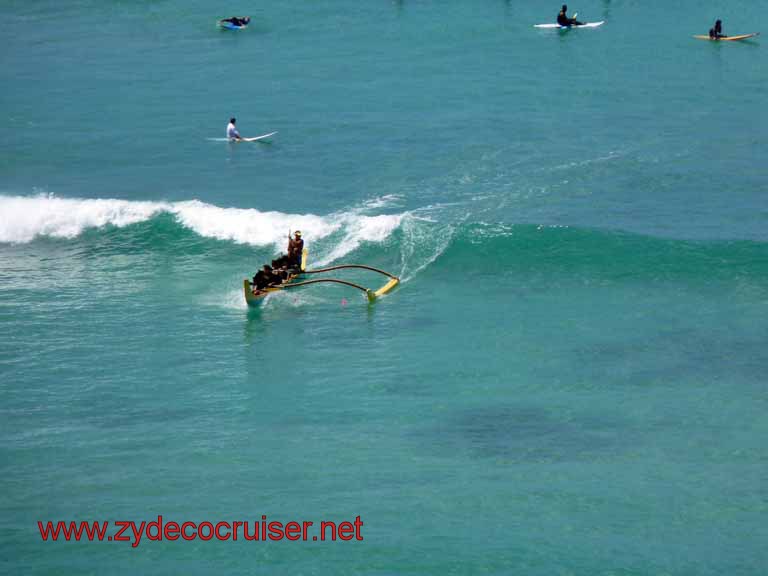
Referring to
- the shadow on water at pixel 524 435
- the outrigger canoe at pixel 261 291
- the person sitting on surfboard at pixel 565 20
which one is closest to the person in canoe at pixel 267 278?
the outrigger canoe at pixel 261 291

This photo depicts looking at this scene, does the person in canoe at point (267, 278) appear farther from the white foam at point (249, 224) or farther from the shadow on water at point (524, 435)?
the shadow on water at point (524, 435)

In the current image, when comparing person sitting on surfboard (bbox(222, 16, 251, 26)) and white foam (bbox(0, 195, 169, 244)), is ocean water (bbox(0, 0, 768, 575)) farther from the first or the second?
person sitting on surfboard (bbox(222, 16, 251, 26))

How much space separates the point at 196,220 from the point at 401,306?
9.46 meters

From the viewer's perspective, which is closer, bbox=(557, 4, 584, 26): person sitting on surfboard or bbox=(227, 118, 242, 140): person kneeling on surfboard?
bbox=(227, 118, 242, 140): person kneeling on surfboard

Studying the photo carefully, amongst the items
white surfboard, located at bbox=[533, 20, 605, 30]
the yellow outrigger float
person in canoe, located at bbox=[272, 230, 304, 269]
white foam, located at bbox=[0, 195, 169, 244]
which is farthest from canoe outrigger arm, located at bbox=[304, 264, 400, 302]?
white surfboard, located at bbox=[533, 20, 605, 30]

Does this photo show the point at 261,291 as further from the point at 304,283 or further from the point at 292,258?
the point at 292,258

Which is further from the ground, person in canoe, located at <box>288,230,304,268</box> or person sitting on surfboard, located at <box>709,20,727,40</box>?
person sitting on surfboard, located at <box>709,20,727,40</box>

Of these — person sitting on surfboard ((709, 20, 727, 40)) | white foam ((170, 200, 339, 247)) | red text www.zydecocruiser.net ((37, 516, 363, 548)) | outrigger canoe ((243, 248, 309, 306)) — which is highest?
person sitting on surfboard ((709, 20, 727, 40))

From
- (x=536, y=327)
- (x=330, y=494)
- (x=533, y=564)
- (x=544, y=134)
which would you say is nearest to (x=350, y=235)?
(x=536, y=327)

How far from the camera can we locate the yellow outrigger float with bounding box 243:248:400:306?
87.5 feet

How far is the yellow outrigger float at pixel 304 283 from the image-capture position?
26.7 meters

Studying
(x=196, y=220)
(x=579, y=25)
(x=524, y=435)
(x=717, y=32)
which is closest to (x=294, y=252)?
(x=196, y=220)

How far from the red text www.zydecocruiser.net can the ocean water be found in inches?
8.5

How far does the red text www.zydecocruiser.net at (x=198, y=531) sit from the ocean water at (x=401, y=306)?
0.22 meters
